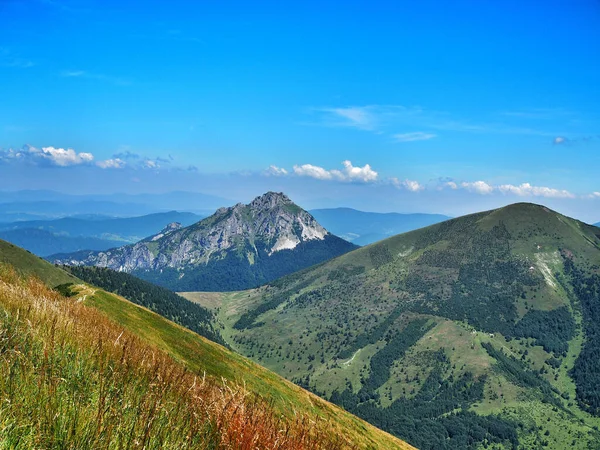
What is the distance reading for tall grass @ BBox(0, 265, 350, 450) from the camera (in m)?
5.15

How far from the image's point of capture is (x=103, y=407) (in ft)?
17.7

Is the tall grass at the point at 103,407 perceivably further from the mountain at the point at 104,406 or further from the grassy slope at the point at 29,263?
the grassy slope at the point at 29,263

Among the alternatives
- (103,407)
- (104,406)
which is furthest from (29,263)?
(103,407)

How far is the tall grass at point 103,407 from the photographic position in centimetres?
515

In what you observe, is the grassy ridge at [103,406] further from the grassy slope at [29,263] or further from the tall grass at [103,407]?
the grassy slope at [29,263]

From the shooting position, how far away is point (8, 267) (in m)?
18.2

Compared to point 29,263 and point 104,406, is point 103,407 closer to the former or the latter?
point 104,406

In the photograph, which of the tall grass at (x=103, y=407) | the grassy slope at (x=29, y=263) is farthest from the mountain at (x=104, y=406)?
the grassy slope at (x=29, y=263)

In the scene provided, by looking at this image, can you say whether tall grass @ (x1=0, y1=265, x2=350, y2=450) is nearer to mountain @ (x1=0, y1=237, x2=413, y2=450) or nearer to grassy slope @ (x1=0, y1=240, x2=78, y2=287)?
mountain @ (x1=0, y1=237, x2=413, y2=450)

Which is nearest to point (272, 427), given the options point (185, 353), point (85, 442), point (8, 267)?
point (85, 442)

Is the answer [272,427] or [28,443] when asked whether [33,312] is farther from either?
[272,427]

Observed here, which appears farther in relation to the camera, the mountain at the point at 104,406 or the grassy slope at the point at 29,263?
the grassy slope at the point at 29,263

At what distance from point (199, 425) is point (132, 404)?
113 cm

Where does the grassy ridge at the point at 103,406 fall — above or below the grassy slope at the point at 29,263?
above
